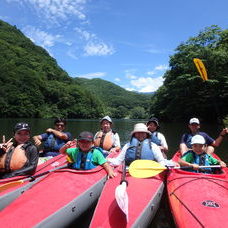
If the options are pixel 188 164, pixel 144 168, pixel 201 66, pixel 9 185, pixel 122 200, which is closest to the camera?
pixel 122 200

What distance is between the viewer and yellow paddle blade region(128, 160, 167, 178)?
394 cm

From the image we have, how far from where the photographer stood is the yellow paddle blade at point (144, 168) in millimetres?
3941

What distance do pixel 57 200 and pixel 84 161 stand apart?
1.16 meters

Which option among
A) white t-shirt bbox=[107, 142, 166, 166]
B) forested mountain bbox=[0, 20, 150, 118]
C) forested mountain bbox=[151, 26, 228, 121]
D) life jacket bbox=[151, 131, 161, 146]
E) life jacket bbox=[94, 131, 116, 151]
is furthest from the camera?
forested mountain bbox=[0, 20, 150, 118]

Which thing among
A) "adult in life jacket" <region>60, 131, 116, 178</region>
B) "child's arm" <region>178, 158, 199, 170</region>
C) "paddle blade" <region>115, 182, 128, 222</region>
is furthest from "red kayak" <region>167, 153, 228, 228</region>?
"adult in life jacket" <region>60, 131, 116, 178</region>

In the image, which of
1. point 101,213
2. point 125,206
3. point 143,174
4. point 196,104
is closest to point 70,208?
point 101,213

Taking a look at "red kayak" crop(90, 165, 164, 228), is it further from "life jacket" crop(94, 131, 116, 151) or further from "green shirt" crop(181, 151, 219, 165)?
"life jacket" crop(94, 131, 116, 151)

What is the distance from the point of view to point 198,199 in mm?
3332

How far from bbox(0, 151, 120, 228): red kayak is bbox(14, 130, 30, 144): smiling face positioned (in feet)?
2.71

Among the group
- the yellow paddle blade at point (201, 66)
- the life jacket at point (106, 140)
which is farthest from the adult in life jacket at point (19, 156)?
the yellow paddle blade at point (201, 66)

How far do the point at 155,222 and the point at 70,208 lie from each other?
1.70 meters

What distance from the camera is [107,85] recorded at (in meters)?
198

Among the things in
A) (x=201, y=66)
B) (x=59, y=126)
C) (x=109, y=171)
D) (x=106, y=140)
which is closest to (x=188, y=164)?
(x=109, y=171)

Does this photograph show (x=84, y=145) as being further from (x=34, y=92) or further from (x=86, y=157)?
(x=34, y=92)
